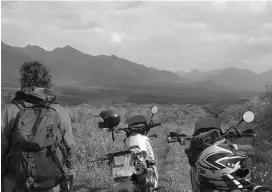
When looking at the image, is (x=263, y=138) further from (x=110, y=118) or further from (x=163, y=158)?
(x=110, y=118)

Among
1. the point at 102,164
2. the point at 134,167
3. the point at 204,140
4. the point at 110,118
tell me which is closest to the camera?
the point at 204,140

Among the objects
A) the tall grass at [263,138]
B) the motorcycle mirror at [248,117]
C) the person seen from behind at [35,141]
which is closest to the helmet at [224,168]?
the motorcycle mirror at [248,117]

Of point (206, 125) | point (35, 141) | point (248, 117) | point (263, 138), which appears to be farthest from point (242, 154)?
point (263, 138)

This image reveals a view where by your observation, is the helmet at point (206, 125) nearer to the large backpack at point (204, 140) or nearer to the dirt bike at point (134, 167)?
the large backpack at point (204, 140)

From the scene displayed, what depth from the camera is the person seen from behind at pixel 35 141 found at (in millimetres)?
3537

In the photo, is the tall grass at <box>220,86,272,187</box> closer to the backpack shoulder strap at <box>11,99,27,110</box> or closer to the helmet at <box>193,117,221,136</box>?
the helmet at <box>193,117,221,136</box>

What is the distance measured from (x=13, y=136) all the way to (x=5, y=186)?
1.67 ft

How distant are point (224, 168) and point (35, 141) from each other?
179 centimetres

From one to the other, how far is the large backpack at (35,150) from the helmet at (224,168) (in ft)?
4.82

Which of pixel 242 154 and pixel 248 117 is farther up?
pixel 248 117

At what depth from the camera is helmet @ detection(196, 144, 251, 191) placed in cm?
331

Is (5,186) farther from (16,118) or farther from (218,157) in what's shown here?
(218,157)

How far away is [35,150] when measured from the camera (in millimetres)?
3574

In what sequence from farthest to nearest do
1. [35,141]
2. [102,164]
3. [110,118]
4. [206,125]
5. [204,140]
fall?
1. [102,164]
2. [110,118]
3. [206,125]
4. [204,140]
5. [35,141]
